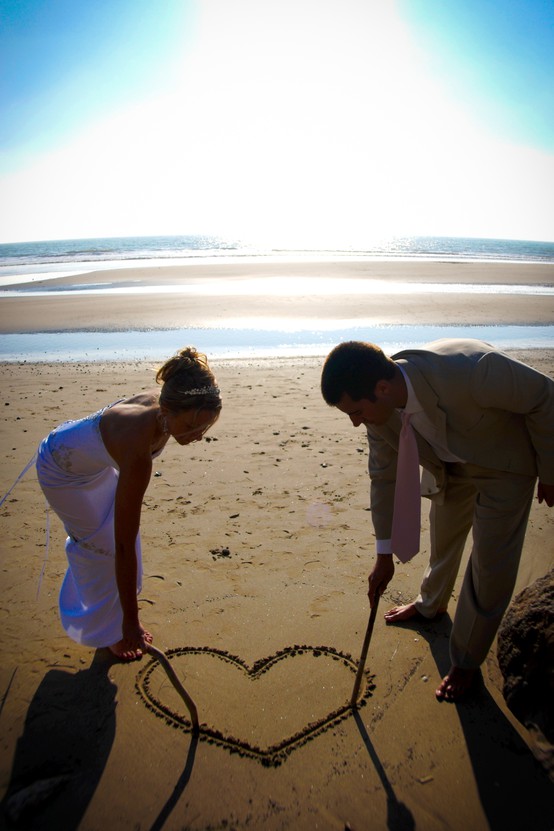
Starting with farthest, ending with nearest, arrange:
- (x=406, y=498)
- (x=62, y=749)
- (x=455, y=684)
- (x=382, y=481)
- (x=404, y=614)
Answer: (x=404, y=614)
(x=382, y=481)
(x=455, y=684)
(x=406, y=498)
(x=62, y=749)

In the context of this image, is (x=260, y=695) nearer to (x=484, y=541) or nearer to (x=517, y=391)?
(x=484, y=541)

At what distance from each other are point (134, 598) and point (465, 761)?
1.74 m

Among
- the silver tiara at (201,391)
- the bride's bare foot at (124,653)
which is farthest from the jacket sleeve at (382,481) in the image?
the bride's bare foot at (124,653)

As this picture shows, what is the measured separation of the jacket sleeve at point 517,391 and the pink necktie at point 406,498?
381mm

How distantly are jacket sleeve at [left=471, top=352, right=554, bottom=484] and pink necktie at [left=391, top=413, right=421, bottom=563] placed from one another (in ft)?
1.25

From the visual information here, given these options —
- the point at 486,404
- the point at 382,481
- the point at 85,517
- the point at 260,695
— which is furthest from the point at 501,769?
the point at 85,517

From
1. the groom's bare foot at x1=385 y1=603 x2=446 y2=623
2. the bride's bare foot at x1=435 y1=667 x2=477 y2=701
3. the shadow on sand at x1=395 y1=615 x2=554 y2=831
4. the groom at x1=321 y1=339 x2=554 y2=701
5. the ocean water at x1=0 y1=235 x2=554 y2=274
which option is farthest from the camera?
the ocean water at x1=0 y1=235 x2=554 y2=274

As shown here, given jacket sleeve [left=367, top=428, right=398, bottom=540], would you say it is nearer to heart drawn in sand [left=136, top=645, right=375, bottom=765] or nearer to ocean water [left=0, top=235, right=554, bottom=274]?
heart drawn in sand [left=136, top=645, right=375, bottom=765]

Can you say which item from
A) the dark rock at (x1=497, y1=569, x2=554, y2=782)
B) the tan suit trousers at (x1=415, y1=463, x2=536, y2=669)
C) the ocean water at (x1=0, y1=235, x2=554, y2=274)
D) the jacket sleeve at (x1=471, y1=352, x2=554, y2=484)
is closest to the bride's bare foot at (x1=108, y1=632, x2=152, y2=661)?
the tan suit trousers at (x1=415, y1=463, x2=536, y2=669)

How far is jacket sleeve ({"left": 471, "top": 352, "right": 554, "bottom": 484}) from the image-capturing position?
2348 millimetres

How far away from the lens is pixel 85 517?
2857mm

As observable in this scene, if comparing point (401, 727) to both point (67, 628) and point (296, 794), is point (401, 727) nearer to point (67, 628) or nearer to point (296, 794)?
point (296, 794)

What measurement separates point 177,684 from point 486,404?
1933 mm

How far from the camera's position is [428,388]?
8.20ft
